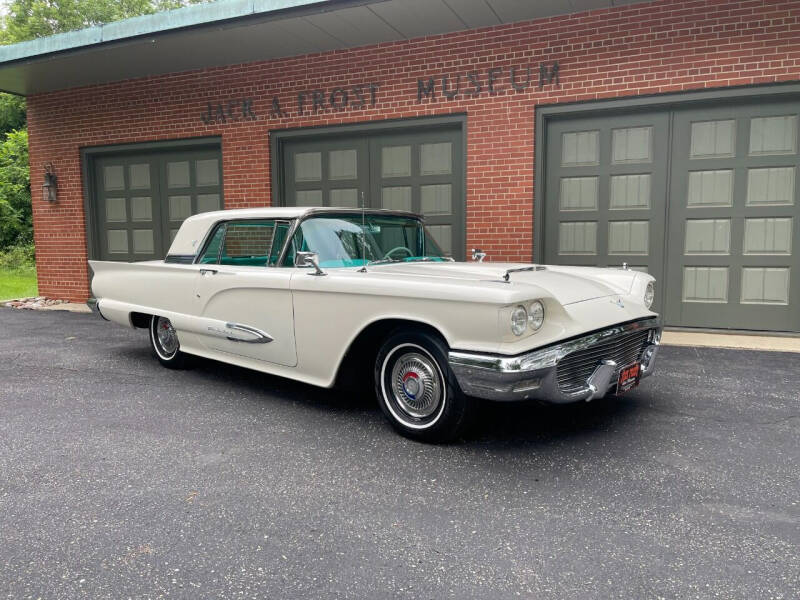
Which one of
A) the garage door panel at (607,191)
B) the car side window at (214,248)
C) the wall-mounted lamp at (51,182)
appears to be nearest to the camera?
the car side window at (214,248)

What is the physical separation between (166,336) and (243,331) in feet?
4.68

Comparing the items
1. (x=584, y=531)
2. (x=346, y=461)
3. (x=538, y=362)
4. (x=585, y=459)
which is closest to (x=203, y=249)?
(x=346, y=461)

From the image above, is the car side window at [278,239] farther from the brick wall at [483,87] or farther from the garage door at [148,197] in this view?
the garage door at [148,197]

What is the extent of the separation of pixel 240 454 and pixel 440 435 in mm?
1137

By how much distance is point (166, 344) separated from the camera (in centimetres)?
533

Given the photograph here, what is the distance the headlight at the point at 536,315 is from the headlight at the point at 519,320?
4cm

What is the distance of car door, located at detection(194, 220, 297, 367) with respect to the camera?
4055mm

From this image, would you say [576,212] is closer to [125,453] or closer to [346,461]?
[346,461]

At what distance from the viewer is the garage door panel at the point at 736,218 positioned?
6.48 m

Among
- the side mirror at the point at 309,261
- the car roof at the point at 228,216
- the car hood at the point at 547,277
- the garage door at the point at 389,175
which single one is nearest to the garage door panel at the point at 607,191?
the garage door at the point at 389,175

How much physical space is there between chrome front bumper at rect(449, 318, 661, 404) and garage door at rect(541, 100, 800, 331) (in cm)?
429

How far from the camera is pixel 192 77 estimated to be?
899 cm

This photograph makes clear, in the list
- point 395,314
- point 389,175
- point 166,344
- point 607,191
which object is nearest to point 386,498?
point 395,314

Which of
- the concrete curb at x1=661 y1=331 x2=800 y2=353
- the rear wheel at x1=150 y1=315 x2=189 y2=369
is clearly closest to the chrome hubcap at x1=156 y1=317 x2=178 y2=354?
the rear wheel at x1=150 y1=315 x2=189 y2=369
